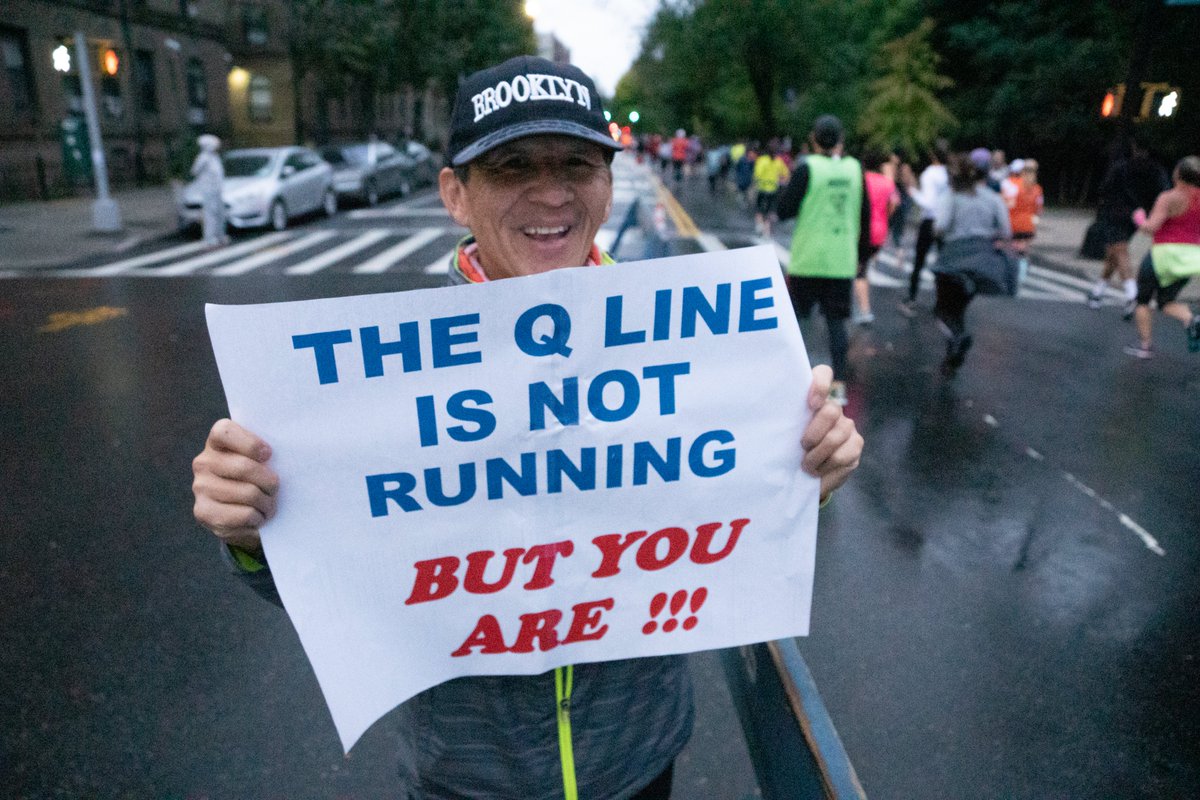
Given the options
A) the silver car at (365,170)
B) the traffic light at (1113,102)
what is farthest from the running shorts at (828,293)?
the silver car at (365,170)

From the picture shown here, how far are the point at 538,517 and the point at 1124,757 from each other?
9.05 feet

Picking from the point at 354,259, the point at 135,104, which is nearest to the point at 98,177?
the point at 354,259

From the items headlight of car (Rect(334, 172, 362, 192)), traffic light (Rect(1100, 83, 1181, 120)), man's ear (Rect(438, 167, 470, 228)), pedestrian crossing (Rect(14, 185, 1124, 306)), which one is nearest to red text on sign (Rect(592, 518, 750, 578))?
man's ear (Rect(438, 167, 470, 228))

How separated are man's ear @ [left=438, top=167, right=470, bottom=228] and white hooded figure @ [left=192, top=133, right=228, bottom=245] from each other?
14460mm

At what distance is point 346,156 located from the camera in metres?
22.5

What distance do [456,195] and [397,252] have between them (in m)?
13.8

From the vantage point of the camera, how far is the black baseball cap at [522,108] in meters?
1.48

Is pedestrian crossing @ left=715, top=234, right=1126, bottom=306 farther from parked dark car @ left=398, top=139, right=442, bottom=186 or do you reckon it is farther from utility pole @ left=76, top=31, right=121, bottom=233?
parked dark car @ left=398, top=139, right=442, bottom=186

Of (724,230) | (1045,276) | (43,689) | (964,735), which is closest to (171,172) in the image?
(724,230)

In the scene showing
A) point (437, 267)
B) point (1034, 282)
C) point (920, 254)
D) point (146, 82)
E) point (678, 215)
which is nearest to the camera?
point (920, 254)

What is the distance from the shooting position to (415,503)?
1.43 m

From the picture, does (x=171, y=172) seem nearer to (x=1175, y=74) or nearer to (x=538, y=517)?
(x=1175, y=74)

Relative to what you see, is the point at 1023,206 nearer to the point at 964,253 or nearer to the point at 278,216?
the point at 964,253

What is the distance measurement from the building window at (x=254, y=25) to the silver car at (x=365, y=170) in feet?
56.9
